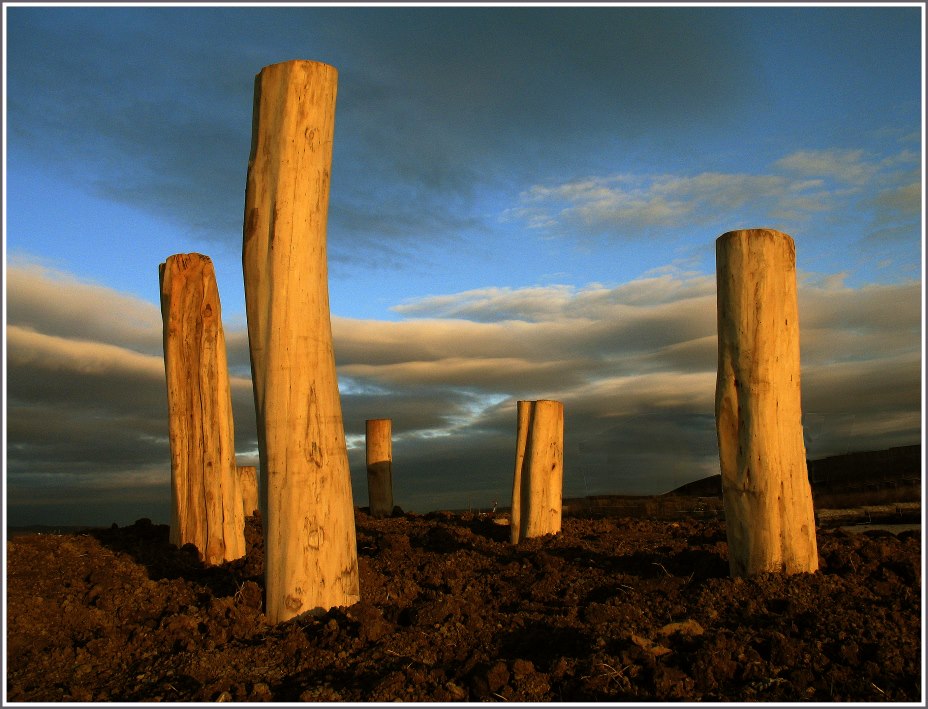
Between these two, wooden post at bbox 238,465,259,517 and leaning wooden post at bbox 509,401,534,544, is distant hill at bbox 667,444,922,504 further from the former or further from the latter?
wooden post at bbox 238,465,259,517

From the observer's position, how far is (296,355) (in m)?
5.96

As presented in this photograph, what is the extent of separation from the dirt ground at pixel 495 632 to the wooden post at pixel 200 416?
2.04 feet

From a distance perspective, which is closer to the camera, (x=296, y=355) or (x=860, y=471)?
(x=296, y=355)

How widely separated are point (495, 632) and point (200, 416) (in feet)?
15.0

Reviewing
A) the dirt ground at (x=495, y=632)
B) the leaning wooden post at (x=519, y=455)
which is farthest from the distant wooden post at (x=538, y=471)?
the dirt ground at (x=495, y=632)

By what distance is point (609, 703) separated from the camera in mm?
4332

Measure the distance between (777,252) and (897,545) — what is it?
2906 mm

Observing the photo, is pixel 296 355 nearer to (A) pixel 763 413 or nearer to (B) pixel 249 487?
(A) pixel 763 413

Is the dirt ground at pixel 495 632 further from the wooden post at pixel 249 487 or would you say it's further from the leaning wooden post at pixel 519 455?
the wooden post at pixel 249 487

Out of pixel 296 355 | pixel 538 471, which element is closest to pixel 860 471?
pixel 538 471

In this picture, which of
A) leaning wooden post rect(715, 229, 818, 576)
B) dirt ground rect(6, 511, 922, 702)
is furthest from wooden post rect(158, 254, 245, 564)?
leaning wooden post rect(715, 229, 818, 576)

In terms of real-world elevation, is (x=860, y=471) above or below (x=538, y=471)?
below

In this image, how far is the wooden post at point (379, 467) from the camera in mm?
14211

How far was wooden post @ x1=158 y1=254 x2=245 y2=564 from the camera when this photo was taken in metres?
8.76
